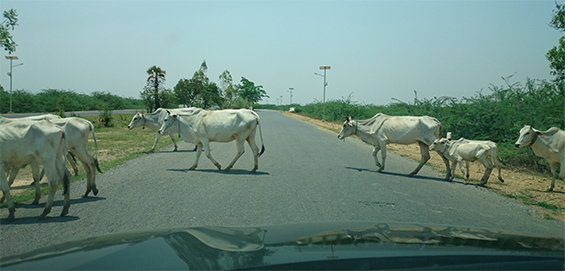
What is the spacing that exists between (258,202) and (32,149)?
3.61 metres

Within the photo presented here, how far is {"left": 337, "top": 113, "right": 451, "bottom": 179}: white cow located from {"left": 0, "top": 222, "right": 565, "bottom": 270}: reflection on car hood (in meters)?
8.15

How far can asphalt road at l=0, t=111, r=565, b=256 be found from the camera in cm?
552

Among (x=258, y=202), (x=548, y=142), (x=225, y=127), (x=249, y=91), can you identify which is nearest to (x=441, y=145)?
(x=548, y=142)

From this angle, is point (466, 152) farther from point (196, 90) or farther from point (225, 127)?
point (196, 90)

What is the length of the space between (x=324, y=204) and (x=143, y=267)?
15.2 ft

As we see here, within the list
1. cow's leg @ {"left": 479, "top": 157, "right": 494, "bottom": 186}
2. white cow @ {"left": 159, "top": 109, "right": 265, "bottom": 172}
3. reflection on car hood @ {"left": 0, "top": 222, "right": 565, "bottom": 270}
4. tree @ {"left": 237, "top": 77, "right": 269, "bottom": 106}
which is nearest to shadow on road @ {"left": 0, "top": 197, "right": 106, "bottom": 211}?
reflection on car hood @ {"left": 0, "top": 222, "right": 565, "bottom": 270}

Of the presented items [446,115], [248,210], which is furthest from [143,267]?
[446,115]

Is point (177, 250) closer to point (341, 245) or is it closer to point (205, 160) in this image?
point (341, 245)

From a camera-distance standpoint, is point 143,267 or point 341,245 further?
point 341,245

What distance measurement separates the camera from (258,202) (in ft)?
22.6

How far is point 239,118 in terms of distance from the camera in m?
11.5

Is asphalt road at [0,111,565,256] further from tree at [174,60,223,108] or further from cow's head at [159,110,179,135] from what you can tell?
tree at [174,60,223,108]

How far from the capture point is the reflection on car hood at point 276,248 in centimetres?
249

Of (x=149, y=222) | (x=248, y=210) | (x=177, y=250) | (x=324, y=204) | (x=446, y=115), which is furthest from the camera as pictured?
(x=446, y=115)
